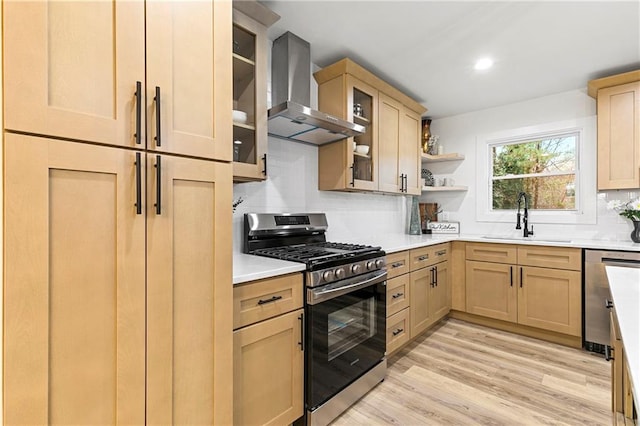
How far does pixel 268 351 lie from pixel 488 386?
168 cm

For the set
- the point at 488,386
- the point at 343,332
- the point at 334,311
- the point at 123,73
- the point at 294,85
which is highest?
the point at 294,85

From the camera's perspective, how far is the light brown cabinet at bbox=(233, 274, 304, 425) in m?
1.45

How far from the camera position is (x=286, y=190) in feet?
8.25

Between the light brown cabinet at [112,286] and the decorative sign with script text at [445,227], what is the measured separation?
3164 millimetres

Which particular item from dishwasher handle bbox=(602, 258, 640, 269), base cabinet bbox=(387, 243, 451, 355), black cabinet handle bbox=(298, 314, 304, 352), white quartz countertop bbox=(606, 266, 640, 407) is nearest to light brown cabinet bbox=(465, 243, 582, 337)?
dishwasher handle bbox=(602, 258, 640, 269)

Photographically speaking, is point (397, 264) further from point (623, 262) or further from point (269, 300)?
point (623, 262)

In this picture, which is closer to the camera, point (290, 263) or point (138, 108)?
point (138, 108)

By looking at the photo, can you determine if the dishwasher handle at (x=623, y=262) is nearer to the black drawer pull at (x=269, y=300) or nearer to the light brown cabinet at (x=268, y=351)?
the light brown cabinet at (x=268, y=351)

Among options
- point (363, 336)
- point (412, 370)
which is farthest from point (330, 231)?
point (412, 370)

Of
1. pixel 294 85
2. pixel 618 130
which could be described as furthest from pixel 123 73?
pixel 618 130

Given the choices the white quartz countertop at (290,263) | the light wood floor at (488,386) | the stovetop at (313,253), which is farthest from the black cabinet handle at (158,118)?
the light wood floor at (488,386)

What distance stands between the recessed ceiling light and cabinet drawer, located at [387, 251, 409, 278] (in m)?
1.75

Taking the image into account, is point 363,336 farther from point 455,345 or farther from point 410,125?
point 410,125

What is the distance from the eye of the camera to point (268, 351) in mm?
1560
